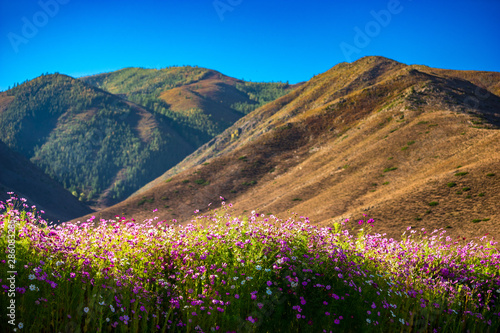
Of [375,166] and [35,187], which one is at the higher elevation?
[35,187]

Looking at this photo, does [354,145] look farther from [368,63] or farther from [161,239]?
[368,63]

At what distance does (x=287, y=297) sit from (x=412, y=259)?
425 centimetres

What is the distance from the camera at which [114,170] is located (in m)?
186

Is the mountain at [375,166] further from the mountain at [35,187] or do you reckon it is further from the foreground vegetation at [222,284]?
the mountain at [35,187]

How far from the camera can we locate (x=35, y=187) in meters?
91.6

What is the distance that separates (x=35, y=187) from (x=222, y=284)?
334ft

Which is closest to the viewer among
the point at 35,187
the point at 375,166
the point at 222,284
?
the point at 222,284

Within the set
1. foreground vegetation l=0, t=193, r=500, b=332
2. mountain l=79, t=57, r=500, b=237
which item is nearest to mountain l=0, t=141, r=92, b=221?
mountain l=79, t=57, r=500, b=237

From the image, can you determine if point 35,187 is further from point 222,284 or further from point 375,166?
point 222,284

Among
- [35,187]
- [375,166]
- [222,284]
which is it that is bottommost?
[222,284]

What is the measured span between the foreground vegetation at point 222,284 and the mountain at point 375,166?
14.1 feet

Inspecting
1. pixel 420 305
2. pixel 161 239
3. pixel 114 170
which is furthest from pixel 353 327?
pixel 114 170

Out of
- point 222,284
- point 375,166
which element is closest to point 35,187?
point 375,166

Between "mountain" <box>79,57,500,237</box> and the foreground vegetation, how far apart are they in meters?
4.30
